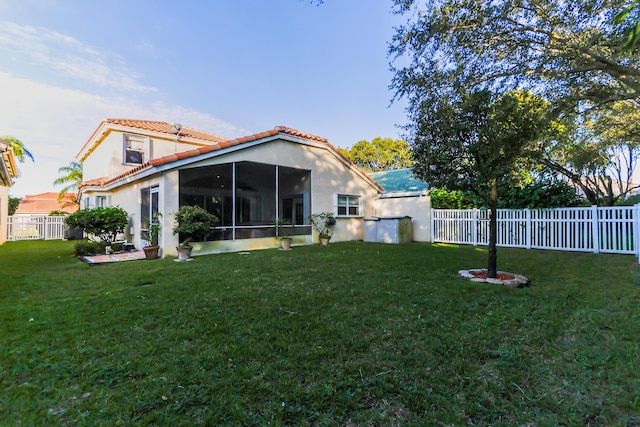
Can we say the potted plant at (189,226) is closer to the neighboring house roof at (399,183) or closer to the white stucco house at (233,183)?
the white stucco house at (233,183)

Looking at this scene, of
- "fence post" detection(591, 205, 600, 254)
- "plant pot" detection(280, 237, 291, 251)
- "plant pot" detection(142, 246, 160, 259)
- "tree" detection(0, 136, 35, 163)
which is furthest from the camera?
"tree" detection(0, 136, 35, 163)

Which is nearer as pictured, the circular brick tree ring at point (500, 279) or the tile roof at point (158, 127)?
the circular brick tree ring at point (500, 279)

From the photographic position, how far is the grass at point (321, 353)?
198 cm

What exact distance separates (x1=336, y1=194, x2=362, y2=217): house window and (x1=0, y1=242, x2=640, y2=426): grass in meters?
7.98

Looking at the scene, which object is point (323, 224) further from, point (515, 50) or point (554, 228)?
point (515, 50)

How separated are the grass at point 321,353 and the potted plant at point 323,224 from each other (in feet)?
21.1

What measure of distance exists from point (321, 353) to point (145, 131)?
584 inches

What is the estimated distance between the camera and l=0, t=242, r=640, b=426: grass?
198cm

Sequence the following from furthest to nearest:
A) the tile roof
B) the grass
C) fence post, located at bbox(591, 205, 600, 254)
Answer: the tile roof → fence post, located at bbox(591, 205, 600, 254) → the grass

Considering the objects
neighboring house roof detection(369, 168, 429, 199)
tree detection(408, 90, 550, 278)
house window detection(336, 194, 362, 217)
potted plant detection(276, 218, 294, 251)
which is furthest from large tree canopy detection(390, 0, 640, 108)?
neighboring house roof detection(369, 168, 429, 199)

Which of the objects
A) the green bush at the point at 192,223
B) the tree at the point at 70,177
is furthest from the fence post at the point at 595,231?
the tree at the point at 70,177

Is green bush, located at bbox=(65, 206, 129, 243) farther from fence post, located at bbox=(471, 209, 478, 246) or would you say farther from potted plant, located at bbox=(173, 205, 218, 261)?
fence post, located at bbox=(471, 209, 478, 246)

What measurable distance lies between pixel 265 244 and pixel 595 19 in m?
10.8

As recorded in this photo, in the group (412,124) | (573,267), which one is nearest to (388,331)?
(412,124)
